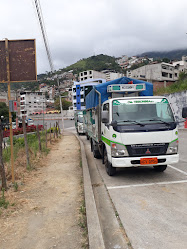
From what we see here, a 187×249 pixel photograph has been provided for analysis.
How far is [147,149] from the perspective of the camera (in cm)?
566

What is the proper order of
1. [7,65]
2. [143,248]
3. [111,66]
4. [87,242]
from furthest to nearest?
[111,66] → [7,65] → [87,242] → [143,248]

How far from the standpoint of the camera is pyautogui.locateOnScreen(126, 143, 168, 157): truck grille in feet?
18.5

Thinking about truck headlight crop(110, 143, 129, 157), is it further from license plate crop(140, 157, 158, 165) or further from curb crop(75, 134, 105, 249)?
curb crop(75, 134, 105, 249)

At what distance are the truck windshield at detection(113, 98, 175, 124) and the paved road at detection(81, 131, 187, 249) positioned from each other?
5.38 ft

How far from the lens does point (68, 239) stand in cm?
321

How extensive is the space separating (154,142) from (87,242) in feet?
10.6

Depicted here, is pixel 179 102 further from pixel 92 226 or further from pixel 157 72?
pixel 157 72

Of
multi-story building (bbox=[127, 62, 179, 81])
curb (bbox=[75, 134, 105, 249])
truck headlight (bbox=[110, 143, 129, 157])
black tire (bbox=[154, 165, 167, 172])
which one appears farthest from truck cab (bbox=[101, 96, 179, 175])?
multi-story building (bbox=[127, 62, 179, 81])

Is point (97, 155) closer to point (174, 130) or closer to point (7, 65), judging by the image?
point (174, 130)

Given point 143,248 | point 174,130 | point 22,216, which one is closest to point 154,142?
point 174,130

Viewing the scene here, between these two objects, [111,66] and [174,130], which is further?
[111,66]

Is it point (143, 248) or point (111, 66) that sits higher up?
point (111, 66)

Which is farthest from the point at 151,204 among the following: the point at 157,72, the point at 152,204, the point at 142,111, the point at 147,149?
the point at 157,72

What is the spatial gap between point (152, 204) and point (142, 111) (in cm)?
263
